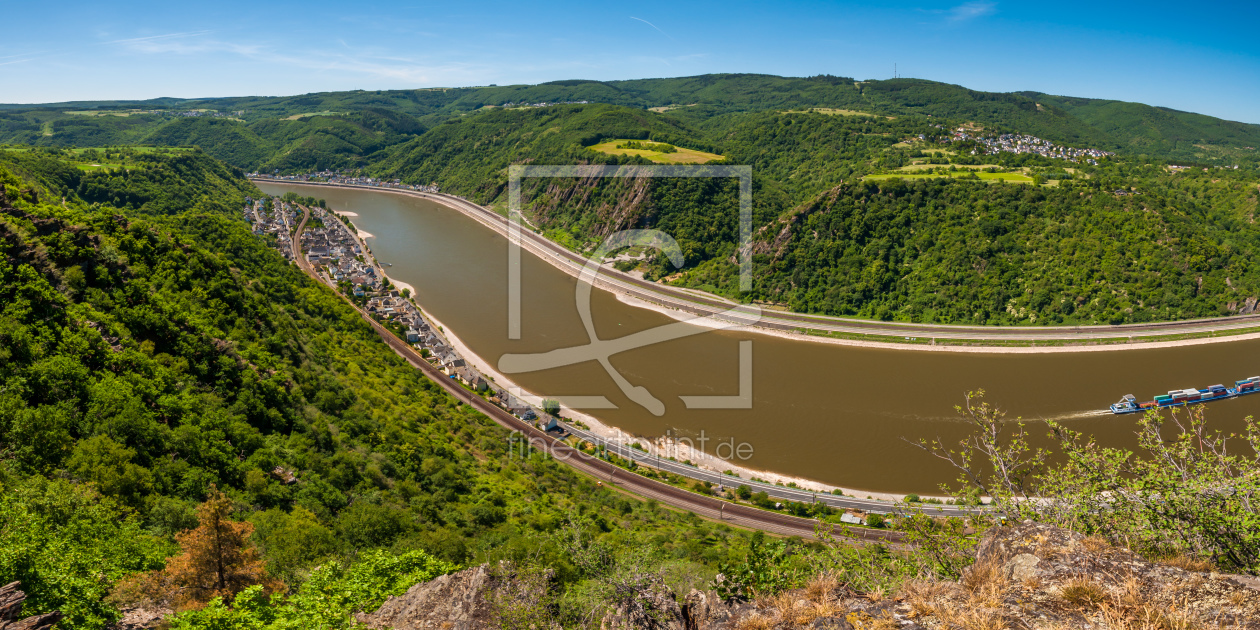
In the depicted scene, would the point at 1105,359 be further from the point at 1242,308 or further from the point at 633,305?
A: the point at 633,305

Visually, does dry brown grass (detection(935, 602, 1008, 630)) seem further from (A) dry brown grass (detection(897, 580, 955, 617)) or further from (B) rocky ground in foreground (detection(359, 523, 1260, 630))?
(A) dry brown grass (detection(897, 580, 955, 617))

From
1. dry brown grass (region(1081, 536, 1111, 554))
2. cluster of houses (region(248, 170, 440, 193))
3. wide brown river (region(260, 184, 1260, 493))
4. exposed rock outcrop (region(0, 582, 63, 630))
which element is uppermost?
cluster of houses (region(248, 170, 440, 193))

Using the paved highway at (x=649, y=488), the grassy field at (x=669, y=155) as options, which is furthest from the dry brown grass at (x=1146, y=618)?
the grassy field at (x=669, y=155)

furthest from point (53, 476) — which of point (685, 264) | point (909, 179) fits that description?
point (909, 179)

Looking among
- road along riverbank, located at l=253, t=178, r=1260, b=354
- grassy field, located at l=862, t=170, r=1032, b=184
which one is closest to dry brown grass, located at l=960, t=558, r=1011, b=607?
road along riverbank, located at l=253, t=178, r=1260, b=354

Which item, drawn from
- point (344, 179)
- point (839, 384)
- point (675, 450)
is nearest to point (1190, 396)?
point (839, 384)

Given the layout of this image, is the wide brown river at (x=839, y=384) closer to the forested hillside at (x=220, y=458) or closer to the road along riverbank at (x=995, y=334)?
the road along riverbank at (x=995, y=334)
